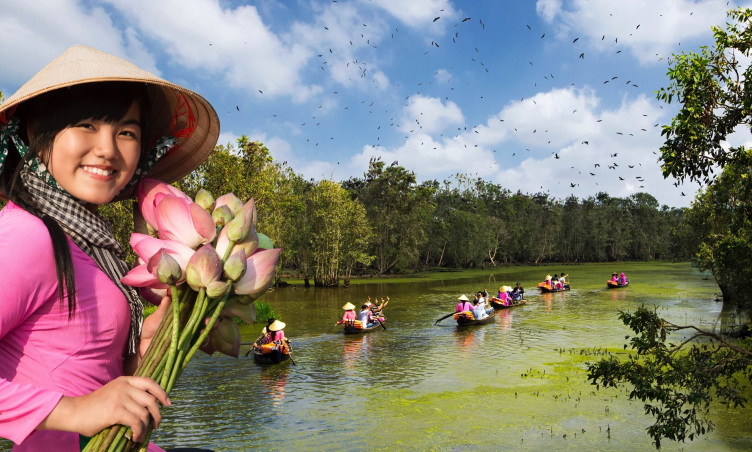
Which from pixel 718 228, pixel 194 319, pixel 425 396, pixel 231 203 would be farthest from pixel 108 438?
pixel 718 228

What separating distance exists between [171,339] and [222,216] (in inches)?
9.2

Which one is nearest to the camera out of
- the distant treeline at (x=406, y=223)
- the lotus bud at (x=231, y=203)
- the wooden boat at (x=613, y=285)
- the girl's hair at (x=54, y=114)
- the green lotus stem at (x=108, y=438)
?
the green lotus stem at (x=108, y=438)

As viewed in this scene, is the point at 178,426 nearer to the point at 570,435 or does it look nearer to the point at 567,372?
the point at 570,435

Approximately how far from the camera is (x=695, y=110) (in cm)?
486

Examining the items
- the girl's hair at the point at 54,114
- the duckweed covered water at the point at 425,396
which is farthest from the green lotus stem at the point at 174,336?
the duckweed covered water at the point at 425,396

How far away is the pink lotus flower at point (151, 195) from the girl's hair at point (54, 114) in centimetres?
16

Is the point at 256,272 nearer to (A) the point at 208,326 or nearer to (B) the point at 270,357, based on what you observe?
(A) the point at 208,326

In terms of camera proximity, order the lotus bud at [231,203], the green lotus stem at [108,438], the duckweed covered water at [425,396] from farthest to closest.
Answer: the duckweed covered water at [425,396]
the lotus bud at [231,203]
the green lotus stem at [108,438]

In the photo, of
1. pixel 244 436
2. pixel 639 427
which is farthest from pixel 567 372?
pixel 244 436

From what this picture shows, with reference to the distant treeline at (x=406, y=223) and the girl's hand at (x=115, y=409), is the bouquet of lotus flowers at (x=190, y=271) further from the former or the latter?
the distant treeline at (x=406, y=223)

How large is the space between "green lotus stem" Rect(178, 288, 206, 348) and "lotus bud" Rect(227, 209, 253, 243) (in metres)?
0.10

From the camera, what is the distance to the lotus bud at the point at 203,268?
89 cm

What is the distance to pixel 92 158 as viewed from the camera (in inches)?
45.9

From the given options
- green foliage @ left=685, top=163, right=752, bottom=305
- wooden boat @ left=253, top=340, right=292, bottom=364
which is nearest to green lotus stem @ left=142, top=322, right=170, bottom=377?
wooden boat @ left=253, top=340, right=292, bottom=364
